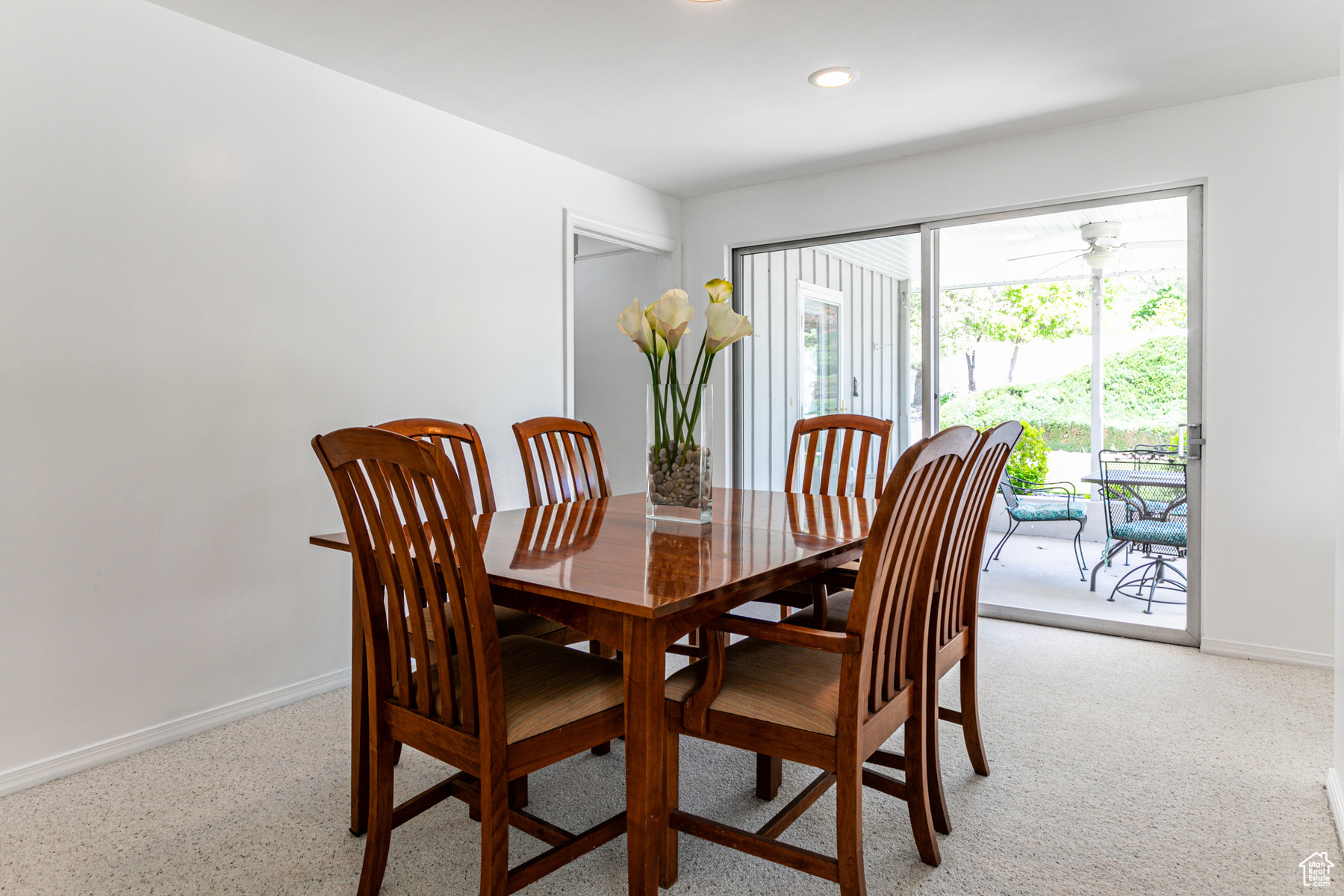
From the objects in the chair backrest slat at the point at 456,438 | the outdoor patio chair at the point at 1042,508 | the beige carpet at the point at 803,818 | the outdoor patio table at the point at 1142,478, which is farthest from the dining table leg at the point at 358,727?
the outdoor patio table at the point at 1142,478

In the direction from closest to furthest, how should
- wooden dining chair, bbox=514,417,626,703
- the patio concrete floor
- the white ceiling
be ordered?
the white ceiling, wooden dining chair, bbox=514,417,626,703, the patio concrete floor

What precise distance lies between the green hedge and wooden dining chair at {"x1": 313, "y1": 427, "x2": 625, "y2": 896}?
304 centimetres

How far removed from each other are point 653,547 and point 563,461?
1205 millimetres

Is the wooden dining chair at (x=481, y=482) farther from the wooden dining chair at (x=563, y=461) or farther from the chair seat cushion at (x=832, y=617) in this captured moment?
the chair seat cushion at (x=832, y=617)

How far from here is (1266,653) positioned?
332 centimetres

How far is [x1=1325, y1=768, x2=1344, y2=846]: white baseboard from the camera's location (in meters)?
1.91

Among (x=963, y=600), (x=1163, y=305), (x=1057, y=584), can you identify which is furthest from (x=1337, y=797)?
(x=1163, y=305)

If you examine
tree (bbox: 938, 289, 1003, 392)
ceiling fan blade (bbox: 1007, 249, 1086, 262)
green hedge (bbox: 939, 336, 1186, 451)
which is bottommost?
green hedge (bbox: 939, 336, 1186, 451)

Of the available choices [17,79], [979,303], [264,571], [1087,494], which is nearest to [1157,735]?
[1087,494]

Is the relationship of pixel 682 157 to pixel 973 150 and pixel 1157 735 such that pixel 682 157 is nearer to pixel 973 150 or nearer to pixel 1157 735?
pixel 973 150

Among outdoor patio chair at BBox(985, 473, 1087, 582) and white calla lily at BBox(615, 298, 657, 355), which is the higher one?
white calla lily at BBox(615, 298, 657, 355)

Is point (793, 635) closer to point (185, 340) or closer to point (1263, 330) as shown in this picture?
point (185, 340)

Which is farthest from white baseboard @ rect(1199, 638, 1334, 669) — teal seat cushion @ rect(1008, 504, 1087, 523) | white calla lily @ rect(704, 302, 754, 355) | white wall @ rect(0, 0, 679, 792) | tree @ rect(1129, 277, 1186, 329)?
white wall @ rect(0, 0, 679, 792)

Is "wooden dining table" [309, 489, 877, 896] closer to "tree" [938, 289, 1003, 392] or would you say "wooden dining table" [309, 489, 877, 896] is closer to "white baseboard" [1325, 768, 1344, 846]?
"white baseboard" [1325, 768, 1344, 846]
